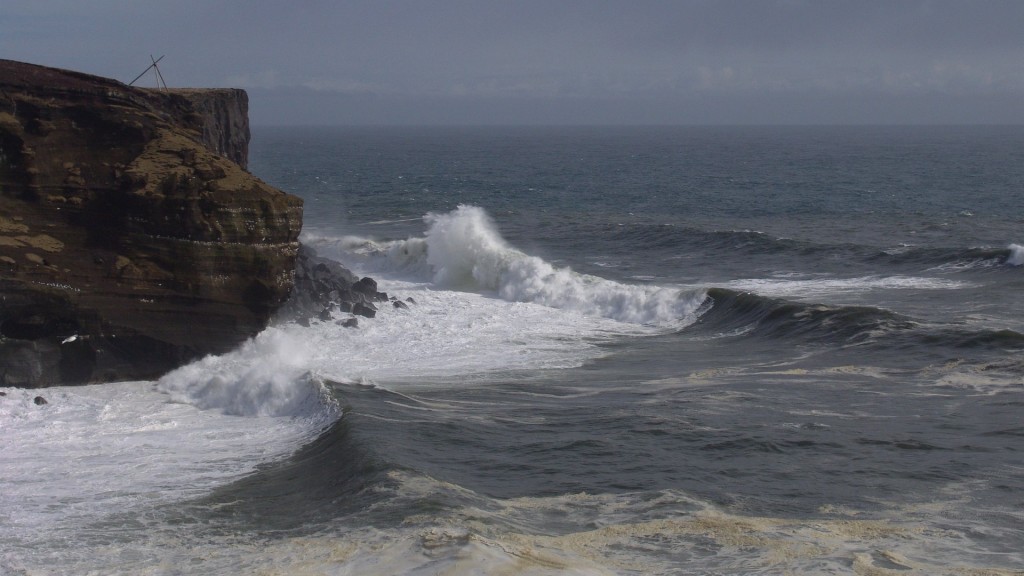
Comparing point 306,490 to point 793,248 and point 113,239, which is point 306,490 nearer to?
point 113,239

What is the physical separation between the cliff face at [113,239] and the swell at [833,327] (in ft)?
34.1

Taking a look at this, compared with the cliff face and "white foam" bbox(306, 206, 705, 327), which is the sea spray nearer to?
the cliff face

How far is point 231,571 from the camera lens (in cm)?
938

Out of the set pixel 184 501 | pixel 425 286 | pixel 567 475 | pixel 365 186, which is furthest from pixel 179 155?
pixel 365 186

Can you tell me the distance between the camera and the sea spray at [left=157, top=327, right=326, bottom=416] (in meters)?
15.7

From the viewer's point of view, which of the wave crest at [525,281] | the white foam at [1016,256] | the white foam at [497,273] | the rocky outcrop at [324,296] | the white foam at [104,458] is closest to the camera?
the white foam at [104,458]

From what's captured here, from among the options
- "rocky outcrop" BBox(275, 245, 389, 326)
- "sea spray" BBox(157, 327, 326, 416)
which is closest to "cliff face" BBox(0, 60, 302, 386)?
"sea spray" BBox(157, 327, 326, 416)

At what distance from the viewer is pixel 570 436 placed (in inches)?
546

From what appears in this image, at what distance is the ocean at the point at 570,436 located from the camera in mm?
9898

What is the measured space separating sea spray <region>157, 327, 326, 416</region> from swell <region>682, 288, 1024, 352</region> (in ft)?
33.3

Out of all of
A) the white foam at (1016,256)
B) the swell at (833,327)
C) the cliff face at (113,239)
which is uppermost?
the cliff face at (113,239)

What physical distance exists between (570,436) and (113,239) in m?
8.49

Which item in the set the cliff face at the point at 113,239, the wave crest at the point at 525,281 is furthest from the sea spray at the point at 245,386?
the wave crest at the point at 525,281

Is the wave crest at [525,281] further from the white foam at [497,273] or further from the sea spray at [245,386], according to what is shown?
the sea spray at [245,386]
